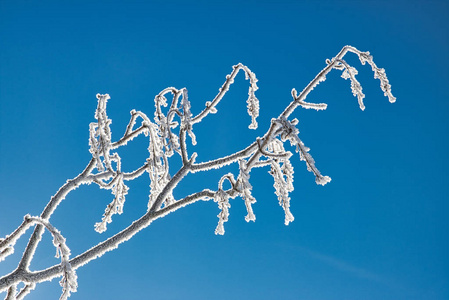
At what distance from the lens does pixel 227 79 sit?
2.88m

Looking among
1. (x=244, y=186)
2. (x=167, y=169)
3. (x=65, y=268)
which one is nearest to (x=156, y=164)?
(x=167, y=169)

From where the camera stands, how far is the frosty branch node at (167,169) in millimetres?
2053

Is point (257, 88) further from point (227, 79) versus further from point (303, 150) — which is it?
point (303, 150)

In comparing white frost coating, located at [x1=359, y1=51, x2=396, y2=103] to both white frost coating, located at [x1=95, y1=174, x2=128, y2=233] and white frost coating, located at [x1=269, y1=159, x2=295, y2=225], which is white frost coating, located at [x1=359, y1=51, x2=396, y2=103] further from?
white frost coating, located at [x1=95, y1=174, x2=128, y2=233]

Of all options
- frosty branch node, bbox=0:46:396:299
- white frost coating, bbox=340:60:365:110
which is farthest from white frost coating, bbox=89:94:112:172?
white frost coating, bbox=340:60:365:110

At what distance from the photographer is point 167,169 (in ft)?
9.23

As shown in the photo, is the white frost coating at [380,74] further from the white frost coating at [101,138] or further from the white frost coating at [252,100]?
the white frost coating at [101,138]

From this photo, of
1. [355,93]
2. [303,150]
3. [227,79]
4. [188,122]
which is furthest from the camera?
[227,79]

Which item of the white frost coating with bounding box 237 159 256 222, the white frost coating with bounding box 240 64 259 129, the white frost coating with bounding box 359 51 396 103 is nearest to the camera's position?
the white frost coating with bounding box 237 159 256 222

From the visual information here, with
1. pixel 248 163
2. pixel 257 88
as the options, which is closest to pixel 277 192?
pixel 248 163

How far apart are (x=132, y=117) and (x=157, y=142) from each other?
40 centimetres

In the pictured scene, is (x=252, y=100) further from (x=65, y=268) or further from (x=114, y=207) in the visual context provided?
(x=65, y=268)

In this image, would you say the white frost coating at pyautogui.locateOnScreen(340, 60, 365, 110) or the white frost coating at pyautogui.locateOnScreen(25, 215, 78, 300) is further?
the white frost coating at pyautogui.locateOnScreen(340, 60, 365, 110)

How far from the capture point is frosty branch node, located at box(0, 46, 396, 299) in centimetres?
205
